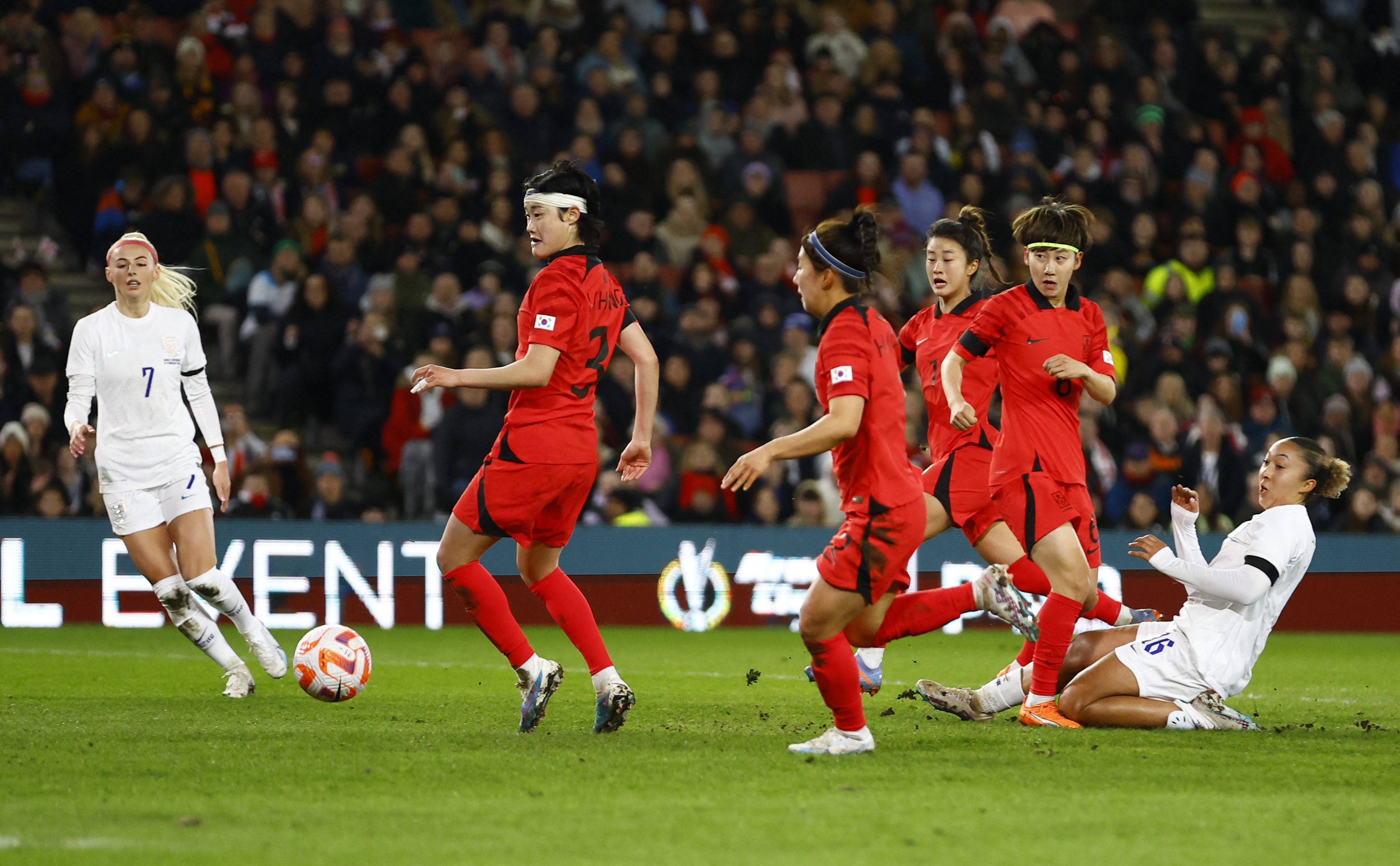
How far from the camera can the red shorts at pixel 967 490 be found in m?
8.14

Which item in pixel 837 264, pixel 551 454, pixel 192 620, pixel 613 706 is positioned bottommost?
pixel 613 706

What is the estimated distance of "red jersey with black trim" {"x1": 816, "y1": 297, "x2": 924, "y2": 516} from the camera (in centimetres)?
594

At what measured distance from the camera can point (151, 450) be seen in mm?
8648

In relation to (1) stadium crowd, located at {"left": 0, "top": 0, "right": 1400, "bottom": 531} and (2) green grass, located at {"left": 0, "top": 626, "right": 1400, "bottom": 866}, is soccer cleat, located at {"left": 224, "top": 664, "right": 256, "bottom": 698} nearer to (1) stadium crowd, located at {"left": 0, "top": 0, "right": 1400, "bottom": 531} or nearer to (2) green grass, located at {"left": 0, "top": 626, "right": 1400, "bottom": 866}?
(2) green grass, located at {"left": 0, "top": 626, "right": 1400, "bottom": 866}

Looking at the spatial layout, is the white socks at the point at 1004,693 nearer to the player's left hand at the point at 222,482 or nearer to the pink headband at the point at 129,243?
the player's left hand at the point at 222,482

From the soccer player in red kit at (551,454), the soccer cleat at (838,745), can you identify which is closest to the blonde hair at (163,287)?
the soccer player in red kit at (551,454)

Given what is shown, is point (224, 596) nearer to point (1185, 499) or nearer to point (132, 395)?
point (132, 395)

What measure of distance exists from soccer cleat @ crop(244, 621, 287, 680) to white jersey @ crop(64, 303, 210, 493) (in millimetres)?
932

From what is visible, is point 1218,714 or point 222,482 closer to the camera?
point 1218,714

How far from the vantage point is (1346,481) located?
23.5ft

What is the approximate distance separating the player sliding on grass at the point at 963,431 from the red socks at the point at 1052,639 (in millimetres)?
627

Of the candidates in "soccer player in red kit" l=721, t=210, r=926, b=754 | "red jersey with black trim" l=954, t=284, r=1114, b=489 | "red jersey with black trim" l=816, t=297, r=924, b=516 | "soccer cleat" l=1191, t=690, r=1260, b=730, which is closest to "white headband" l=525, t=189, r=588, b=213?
"soccer player in red kit" l=721, t=210, r=926, b=754

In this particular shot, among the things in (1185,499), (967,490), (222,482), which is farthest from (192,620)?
(1185,499)

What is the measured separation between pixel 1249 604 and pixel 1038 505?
0.98 m
